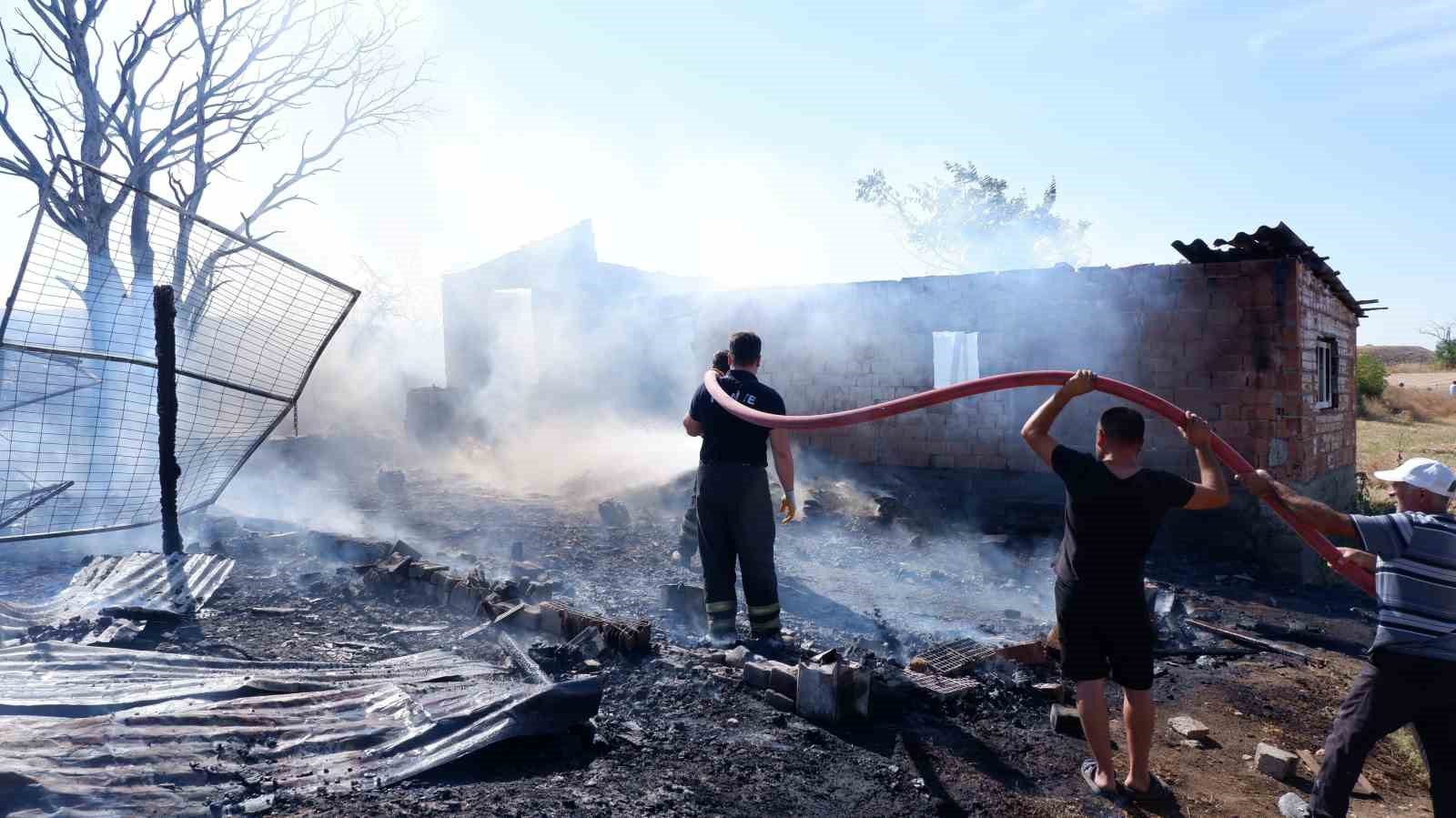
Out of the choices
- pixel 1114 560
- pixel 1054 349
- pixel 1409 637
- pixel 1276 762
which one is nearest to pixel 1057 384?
pixel 1114 560

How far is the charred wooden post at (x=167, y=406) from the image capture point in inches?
249

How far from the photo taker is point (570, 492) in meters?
13.4

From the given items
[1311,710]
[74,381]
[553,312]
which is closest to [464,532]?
[74,381]

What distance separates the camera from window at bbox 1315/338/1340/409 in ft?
33.8

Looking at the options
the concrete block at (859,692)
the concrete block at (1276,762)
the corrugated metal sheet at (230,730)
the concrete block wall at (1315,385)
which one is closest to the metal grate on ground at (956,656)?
the concrete block at (859,692)

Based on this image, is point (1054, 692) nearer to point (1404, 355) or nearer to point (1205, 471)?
point (1205, 471)

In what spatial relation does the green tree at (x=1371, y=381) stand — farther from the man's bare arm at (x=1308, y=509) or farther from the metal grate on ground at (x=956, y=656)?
the man's bare arm at (x=1308, y=509)

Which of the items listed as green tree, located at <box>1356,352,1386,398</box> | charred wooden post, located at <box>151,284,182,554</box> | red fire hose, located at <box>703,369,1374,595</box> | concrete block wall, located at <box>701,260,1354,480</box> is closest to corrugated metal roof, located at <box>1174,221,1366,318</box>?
concrete block wall, located at <box>701,260,1354,480</box>

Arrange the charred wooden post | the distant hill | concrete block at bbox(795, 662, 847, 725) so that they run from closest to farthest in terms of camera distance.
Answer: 1. concrete block at bbox(795, 662, 847, 725)
2. the charred wooden post
3. the distant hill

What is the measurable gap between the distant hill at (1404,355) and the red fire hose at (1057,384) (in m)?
58.6

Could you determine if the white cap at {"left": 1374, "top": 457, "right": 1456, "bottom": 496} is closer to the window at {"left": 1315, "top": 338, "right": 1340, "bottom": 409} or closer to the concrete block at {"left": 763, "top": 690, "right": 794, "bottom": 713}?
the concrete block at {"left": 763, "top": 690, "right": 794, "bottom": 713}

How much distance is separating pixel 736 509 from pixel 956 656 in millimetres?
1682

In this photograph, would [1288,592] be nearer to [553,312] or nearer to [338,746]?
[338,746]

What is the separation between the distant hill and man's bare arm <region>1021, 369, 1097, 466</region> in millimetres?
59299
